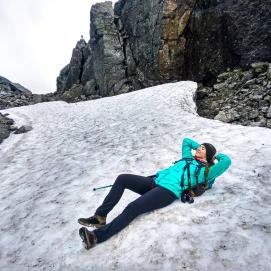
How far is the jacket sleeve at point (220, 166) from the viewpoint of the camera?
23.2 ft

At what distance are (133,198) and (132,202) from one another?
148 cm

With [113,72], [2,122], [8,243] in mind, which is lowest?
[8,243]

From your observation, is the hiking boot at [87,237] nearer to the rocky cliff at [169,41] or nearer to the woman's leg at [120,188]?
the woman's leg at [120,188]

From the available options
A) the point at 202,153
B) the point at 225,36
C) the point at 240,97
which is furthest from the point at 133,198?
the point at 225,36

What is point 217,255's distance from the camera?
5.21 m

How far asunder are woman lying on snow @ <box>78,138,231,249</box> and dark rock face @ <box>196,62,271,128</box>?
10108 millimetres

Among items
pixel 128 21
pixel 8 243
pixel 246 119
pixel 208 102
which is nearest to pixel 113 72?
pixel 128 21

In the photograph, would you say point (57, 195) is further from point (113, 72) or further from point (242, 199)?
point (113, 72)

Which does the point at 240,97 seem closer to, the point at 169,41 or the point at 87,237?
the point at 169,41

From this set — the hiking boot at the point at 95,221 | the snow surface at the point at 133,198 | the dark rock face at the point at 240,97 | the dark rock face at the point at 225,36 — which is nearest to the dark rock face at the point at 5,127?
the snow surface at the point at 133,198

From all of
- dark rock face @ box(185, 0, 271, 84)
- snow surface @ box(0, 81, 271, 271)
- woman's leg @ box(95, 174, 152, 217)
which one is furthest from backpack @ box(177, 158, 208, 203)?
dark rock face @ box(185, 0, 271, 84)

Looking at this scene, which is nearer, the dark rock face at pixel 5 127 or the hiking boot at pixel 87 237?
the hiking boot at pixel 87 237

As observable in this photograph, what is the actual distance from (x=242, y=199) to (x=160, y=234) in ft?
6.58

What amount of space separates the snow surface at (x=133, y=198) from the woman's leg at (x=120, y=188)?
58cm
